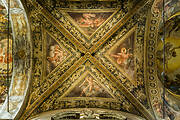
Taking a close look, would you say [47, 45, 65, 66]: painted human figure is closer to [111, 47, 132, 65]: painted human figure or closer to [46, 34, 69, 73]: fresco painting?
[46, 34, 69, 73]: fresco painting

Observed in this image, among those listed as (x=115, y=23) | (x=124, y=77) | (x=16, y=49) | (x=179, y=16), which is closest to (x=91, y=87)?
(x=124, y=77)

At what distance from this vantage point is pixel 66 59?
7918 mm

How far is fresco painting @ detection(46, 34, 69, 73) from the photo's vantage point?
7.84 metres

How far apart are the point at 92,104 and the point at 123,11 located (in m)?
4.19

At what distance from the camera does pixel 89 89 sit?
7.85 metres

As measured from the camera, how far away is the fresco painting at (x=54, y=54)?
7.84 metres

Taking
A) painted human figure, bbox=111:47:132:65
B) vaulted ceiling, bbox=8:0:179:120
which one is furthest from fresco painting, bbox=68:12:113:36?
painted human figure, bbox=111:47:132:65

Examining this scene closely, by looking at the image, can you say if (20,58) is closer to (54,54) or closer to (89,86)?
(54,54)

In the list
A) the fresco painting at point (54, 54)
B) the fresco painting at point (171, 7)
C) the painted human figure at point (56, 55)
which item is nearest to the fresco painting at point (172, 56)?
the fresco painting at point (171, 7)

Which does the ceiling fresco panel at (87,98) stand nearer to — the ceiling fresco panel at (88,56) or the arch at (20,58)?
the ceiling fresco panel at (88,56)

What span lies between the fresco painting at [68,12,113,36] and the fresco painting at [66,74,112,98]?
82.1 inches

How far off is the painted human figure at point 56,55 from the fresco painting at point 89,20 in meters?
1.40

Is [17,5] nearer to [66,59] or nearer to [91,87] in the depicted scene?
[66,59]

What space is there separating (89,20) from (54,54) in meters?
2.18
